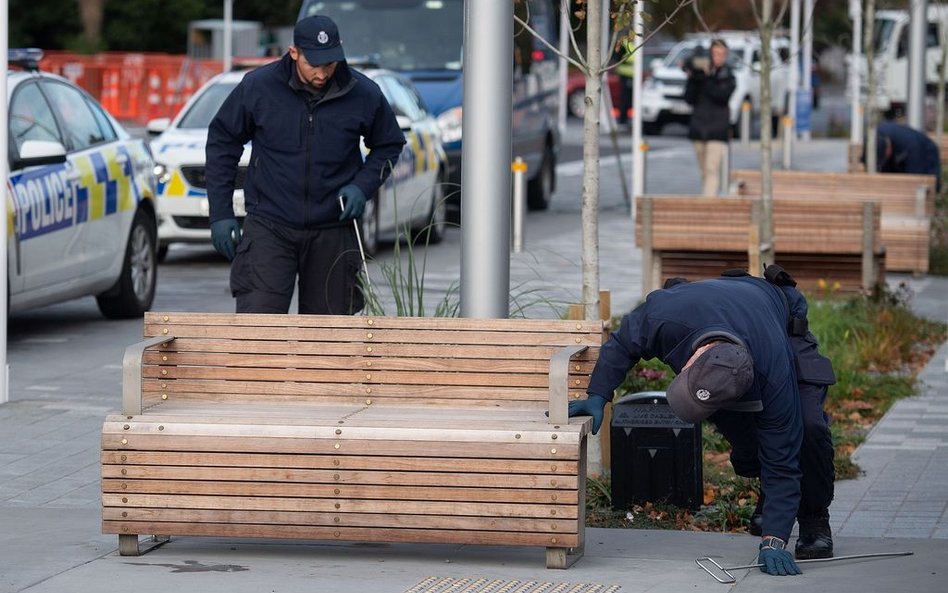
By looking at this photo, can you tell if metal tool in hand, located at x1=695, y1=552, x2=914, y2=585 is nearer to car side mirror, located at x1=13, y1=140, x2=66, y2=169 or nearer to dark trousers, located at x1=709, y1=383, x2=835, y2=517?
dark trousers, located at x1=709, y1=383, x2=835, y2=517

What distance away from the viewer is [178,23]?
4988 cm

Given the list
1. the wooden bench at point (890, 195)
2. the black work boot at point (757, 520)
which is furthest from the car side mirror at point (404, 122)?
the black work boot at point (757, 520)

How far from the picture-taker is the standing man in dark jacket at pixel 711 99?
64.0 ft

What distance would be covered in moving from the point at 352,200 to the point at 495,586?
2.17 metres

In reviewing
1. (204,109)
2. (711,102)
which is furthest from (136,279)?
(711,102)

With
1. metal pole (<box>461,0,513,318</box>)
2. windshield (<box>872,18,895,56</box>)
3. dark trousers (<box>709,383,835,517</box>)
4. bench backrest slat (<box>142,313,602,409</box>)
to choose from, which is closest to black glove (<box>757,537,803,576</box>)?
dark trousers (<box>709,383,835,517</box>)

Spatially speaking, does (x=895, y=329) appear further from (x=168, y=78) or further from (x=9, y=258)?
(x=168, y=78)

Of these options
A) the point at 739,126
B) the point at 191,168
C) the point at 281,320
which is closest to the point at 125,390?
the point at 281,320

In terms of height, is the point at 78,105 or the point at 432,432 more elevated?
the point at 78,105

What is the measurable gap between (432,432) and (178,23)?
149ft

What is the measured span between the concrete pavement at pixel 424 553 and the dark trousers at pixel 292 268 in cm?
102

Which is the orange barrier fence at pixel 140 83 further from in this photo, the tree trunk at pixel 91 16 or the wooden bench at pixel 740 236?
the wooden bench at pixel 740 236

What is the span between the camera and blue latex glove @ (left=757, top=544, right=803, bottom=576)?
5.96 metres

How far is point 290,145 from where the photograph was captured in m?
7.36
